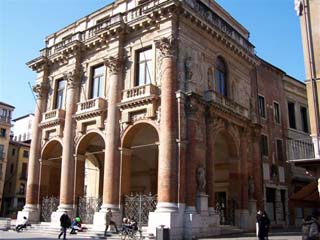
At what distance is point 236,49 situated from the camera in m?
23.1

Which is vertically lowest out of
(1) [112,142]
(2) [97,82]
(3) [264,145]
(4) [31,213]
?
(4) [31,213]

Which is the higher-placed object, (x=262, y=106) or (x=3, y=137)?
(x=3, y=137)

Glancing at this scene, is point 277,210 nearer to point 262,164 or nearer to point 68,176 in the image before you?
point 262,164

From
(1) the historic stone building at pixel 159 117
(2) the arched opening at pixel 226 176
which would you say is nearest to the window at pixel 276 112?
(1) the historic stone building at pixel 159 117

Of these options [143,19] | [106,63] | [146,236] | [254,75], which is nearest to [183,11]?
[143,19]

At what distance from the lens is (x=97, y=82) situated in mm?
22266

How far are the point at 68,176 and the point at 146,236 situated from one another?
7.36 m

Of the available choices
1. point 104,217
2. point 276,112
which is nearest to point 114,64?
point 104,217

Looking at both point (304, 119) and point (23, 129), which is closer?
point (304, 119)

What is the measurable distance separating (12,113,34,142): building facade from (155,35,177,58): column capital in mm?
38790

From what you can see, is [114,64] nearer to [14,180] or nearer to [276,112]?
[276,112]

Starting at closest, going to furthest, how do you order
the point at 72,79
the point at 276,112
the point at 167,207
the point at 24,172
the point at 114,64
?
the point at 167,207, the point at 114,64, the point at 72,79, the point at 276,112, the point at 24,172

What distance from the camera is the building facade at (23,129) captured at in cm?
5341

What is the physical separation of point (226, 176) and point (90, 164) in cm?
976
